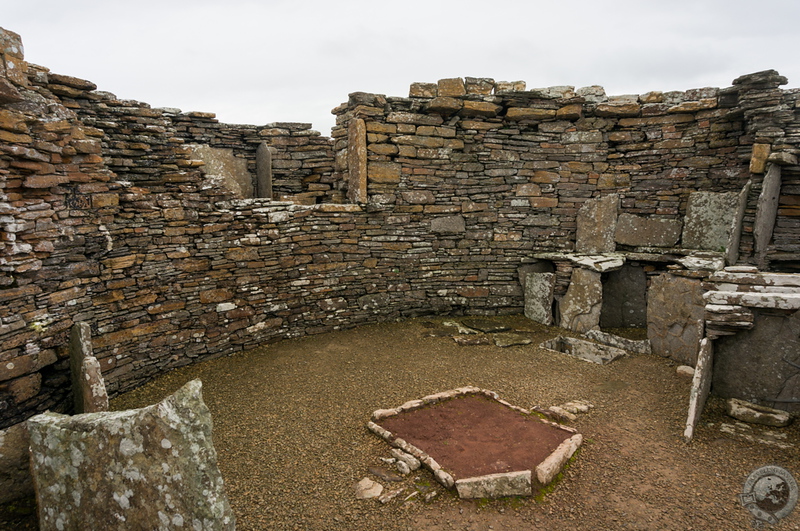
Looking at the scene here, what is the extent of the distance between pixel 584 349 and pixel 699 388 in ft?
10.3

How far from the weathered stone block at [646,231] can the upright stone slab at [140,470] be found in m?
8.66

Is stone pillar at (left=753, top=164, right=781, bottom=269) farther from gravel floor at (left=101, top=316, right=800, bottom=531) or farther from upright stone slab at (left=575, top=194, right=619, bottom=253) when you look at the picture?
gravel floor at (left=101, top=316, right=800, bottom=531)

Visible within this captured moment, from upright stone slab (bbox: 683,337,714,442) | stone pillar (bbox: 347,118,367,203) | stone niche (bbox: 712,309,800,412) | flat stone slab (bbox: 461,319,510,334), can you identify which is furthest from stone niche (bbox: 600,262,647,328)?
stone pillar (bbox: 347,118,367,203)

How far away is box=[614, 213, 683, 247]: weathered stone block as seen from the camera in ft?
28.7

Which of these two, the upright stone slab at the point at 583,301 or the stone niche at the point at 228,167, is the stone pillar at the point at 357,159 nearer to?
the stone niche at the point at 228,167

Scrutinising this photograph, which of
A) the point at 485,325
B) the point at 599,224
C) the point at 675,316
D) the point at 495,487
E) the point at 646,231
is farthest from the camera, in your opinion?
the point at 599,224

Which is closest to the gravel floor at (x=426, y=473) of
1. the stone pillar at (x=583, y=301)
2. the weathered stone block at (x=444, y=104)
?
the stone pillar at (x=583, y=301)

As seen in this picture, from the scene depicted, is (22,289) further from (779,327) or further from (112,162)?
(779,327)

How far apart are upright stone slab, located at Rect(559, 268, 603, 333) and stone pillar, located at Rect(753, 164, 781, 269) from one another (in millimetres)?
2473

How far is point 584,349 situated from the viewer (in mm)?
8016

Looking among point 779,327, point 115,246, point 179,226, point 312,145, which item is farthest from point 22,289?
point 779,327

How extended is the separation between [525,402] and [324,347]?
3532mm

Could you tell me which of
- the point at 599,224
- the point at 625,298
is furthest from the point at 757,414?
the point at 599,224

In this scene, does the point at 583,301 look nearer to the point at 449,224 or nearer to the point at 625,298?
the point at 625,298
